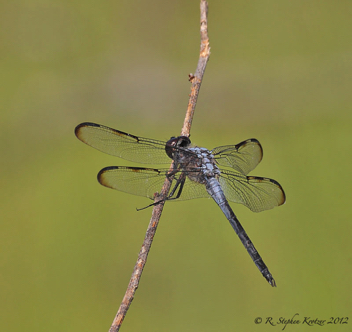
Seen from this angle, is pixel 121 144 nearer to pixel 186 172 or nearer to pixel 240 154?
pixel 186 172

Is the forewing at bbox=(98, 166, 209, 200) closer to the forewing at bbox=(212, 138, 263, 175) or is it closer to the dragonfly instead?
the dragonfly

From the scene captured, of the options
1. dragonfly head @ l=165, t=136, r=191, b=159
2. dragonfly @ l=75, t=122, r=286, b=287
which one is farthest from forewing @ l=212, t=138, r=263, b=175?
dragonfly head @ l=165, t=136, r=191, b=159

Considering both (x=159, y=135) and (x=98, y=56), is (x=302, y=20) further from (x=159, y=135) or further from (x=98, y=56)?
(x=98, y=56)

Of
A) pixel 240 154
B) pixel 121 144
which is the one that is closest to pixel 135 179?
pixel 121 144

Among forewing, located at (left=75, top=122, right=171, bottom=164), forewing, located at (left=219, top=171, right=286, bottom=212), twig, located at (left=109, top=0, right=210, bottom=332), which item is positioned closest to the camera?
twig, located at (left=109, top=0, right=210, bottom=332)

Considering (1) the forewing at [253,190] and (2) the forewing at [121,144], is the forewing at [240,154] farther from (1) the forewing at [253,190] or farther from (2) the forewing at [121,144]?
(2) the forewing at [121,144]

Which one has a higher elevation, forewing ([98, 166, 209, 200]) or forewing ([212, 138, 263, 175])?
forewing ([212, 138, 263, 175])
